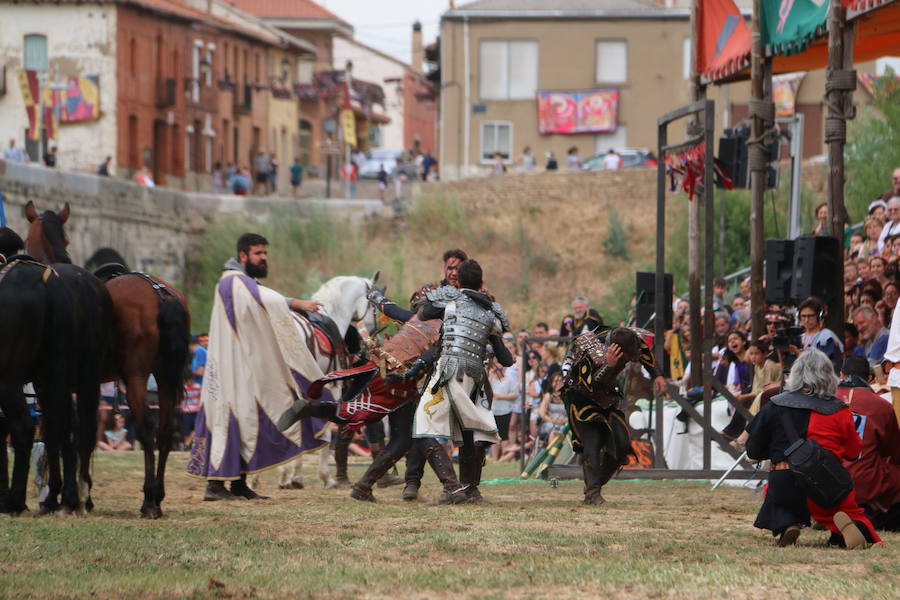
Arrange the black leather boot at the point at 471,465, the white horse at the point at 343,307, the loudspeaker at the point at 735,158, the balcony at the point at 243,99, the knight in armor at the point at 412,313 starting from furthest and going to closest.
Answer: the balcony at the point at 243,99 → the loudspeaker at the point at 735,158 → the white horse at the point at 343,307 → the knight in armor at the point at 412,313 → the black leather boot at the point at 471,465

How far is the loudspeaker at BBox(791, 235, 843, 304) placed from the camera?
612 inches

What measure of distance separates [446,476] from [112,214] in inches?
1463

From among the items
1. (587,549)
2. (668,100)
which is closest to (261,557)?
(587,549)

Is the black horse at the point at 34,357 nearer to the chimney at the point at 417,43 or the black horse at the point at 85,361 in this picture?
the black horse at the point at 85,361

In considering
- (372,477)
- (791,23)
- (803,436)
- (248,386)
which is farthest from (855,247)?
(803,436)

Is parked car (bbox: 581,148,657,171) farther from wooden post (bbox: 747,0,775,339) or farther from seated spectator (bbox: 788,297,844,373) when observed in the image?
seated spectator (bbox: 788,297,844,373)

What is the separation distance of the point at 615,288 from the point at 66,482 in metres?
37.4

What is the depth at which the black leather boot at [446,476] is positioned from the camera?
13.7 meters

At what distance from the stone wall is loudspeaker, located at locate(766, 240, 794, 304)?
82.9 feet

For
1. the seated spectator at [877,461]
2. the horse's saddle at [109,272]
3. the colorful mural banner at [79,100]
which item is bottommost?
the seated spectator at [877,461]

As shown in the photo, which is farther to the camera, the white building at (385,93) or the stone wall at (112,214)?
the white building at (385,93)

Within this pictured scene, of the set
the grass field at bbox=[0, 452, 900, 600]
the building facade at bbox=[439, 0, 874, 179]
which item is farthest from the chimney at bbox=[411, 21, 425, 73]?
the grass field at bbox=[0, 452, 900, 600]

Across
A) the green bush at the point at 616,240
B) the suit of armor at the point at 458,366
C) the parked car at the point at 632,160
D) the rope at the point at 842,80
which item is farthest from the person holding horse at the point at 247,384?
the parked car at the point at 632,160

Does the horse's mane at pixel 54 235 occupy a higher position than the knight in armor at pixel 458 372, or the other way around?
the horse's mane at pixel 54 235
